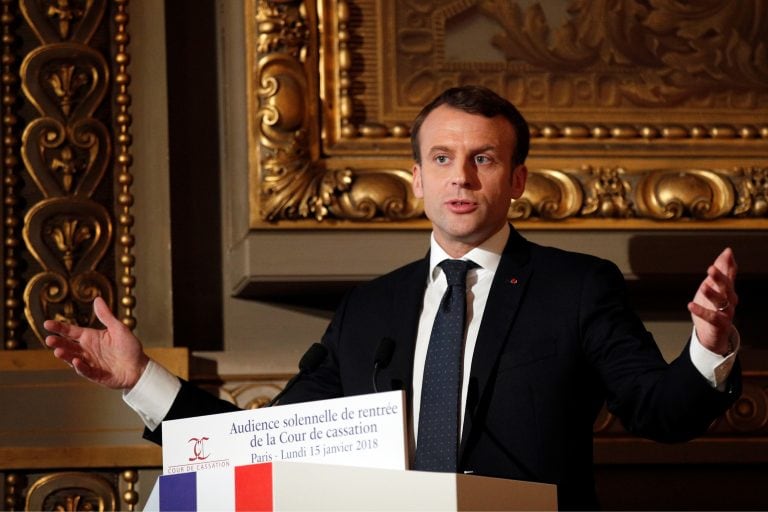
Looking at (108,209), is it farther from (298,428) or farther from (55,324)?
(298,428)

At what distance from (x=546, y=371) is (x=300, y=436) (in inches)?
32.0

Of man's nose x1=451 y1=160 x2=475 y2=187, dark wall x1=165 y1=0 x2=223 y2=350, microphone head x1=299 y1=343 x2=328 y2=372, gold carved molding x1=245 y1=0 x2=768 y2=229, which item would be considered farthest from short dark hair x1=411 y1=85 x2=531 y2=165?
dark wall x1=165 y1=0 x2=223 y2=350

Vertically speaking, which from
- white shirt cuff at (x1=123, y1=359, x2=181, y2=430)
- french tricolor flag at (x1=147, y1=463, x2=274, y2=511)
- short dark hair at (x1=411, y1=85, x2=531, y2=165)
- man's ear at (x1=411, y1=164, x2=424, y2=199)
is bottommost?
white shirt cuff at (x1=123, y1=359, x2=181, y2=430)

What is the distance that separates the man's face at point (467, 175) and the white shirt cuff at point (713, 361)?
2.04 ft

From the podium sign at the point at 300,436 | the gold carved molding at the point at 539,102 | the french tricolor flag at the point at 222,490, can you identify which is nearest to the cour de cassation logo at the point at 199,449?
the podium sign at the point at 300,436

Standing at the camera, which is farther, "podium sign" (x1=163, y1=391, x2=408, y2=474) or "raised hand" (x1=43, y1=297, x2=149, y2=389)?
"raised hand" (x1=43, y1=297, x2=149, y2=389)

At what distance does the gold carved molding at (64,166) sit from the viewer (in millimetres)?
3416

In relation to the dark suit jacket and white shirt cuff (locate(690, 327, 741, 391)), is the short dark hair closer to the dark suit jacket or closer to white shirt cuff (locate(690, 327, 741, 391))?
the dark suit jacket

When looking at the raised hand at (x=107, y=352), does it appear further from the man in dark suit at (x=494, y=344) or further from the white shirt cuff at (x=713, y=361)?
the white shirt cuff at (x=713, y=361)

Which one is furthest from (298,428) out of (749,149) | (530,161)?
(749,149)

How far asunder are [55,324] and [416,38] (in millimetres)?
1316

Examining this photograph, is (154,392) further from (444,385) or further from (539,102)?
(539,102)

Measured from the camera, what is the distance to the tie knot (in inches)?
109

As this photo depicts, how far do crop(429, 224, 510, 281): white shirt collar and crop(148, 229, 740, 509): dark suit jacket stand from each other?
2 centimetres
